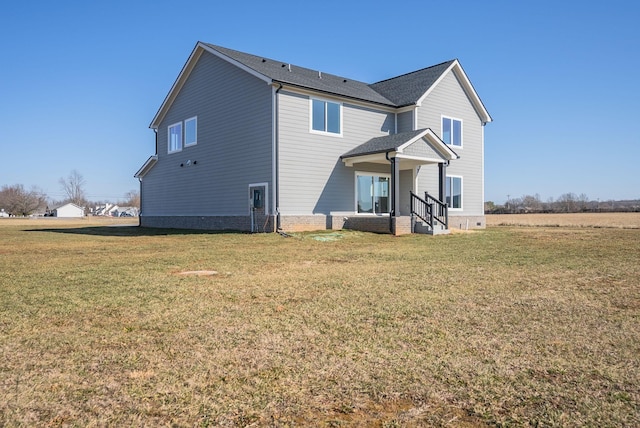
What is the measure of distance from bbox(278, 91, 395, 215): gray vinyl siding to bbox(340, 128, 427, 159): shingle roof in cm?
46

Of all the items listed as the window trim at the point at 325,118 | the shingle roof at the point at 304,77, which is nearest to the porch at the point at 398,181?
the window trim at the point at 325,118

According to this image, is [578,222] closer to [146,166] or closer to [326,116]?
[326,116]

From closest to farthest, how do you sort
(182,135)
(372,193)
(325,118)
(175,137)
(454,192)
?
(325,118) → (372,193) → (454,192) → (182,135) → (175,137)

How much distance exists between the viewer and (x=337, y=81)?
2289cm

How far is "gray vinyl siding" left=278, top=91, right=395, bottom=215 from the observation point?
18422mm

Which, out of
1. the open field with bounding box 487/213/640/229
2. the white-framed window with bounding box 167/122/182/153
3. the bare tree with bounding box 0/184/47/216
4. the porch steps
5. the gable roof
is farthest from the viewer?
the bare tree with bounding box 0/184/47/216

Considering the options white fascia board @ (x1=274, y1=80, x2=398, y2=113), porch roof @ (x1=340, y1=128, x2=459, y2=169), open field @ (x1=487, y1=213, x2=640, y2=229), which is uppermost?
white fascia board @ (x1=274, y1=80, x2=398, y2=113)

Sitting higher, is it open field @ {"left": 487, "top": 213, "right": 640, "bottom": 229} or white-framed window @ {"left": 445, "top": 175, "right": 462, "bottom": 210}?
white-framed window @ {"left": 445, "top": 175, "right": 462, "bottom": 210}

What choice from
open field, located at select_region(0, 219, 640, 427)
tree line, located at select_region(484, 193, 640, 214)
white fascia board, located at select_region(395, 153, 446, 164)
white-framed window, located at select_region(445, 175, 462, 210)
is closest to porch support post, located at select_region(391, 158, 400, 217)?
white fascia board, located at select_region(395, 153, 446, 164)

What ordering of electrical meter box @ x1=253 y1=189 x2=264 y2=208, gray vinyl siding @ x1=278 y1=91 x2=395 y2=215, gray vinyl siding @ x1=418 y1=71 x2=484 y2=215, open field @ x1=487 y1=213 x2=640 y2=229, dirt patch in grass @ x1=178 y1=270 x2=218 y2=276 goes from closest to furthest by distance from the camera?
dirt patch in grass @ x1=178 y1=270 x2=218 y2=276
gray vinyl siding @ x1=278 y1=91 x2=395 y2=215
electrical meter box @ x1=253 y1=189 x2=264 y2=208
gray vinyl siding @ x1=418 y1=71 x2=484 y2=215
open field @ x1=487 y1=213 x2=640 y2=229

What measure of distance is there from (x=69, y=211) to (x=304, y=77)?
101355 millimetres

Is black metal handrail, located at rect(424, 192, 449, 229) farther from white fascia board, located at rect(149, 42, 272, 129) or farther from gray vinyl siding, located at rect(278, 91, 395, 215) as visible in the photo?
white fascia board, located at rect(149, 42, 272, 129)

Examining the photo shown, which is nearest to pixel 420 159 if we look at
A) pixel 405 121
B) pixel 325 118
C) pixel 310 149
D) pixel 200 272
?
pixel 405 121

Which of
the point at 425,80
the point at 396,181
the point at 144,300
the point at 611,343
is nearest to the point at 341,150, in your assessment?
the point at 396,181
